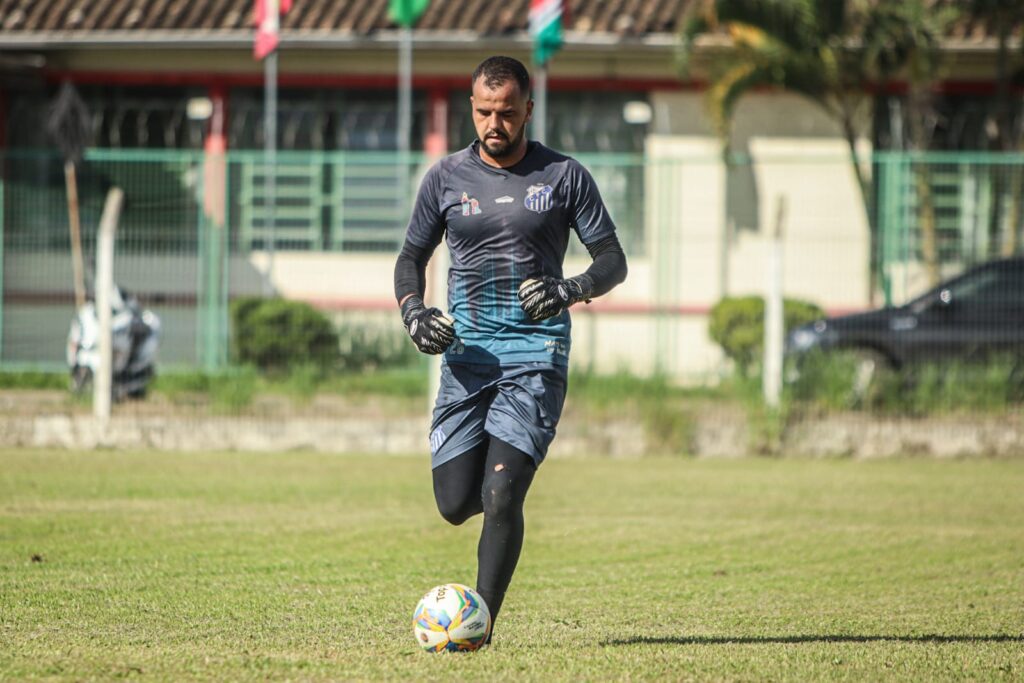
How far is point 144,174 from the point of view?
51.4 feet

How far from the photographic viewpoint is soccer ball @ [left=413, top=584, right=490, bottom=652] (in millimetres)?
5516

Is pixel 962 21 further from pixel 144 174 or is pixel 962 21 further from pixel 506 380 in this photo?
pixel 506 380

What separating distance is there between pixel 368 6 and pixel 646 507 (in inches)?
479

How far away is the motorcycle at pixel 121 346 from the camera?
1441 cm

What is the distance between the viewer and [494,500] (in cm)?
574

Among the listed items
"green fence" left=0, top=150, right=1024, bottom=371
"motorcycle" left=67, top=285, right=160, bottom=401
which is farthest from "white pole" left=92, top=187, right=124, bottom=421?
"green fence" left=0, top=150, right=1024, bottom=371

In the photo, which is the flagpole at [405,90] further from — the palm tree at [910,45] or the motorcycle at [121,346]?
the palm tree at [910,45]

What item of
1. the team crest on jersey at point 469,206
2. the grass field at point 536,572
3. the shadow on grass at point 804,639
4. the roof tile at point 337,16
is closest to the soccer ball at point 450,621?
the grass field at point 536,572

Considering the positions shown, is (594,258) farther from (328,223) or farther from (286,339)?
(328,223)

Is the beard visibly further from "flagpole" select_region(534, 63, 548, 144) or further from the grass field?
"flagpole" select_region(534, 63, 548, 144)

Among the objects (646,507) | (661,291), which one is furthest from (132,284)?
(646,507)

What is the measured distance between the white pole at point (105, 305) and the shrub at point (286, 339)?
4.08 ft

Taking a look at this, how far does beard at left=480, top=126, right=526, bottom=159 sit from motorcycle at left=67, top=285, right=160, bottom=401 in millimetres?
9095

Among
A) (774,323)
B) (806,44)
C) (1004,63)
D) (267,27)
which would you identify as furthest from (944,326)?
(267,27)
